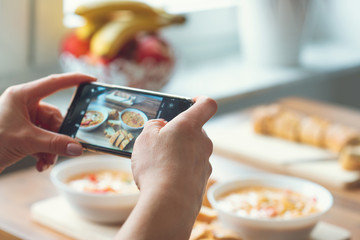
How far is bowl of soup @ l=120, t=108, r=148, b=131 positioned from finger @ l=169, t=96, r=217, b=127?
132mm

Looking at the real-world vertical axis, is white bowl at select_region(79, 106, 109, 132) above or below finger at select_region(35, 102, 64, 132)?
above

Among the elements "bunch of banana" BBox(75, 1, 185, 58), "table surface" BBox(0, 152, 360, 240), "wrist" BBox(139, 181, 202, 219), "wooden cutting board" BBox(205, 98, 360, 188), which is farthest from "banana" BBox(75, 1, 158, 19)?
"wrist" BBox(139, 181, 202, 219)

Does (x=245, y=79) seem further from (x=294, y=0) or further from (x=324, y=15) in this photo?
(x=324, y=15)

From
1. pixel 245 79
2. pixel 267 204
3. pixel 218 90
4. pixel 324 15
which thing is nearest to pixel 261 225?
pixel 267 204

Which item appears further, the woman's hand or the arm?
the woman's hand

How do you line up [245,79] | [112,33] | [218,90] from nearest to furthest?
[112,33] < [218,90] < [245,79]

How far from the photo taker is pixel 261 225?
3.43ft

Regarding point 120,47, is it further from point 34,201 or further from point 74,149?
point 74,149

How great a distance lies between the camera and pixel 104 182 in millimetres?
1211

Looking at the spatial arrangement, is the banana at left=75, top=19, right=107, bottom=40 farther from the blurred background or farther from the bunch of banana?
the blurred background

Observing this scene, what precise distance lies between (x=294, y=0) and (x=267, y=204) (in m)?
1.27

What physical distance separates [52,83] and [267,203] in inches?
18.0

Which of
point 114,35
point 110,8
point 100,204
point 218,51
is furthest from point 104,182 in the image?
point 218,51

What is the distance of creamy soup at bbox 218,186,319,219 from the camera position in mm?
1105
